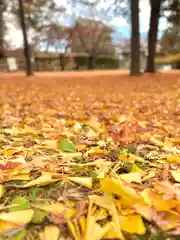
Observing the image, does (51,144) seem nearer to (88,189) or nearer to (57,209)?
(88,189)

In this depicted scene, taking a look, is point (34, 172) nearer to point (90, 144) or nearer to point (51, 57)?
point (90, 144)

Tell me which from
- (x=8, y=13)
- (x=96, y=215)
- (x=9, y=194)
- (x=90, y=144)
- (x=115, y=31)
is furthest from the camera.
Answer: (x=115, y=31)

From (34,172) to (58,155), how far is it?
225mm

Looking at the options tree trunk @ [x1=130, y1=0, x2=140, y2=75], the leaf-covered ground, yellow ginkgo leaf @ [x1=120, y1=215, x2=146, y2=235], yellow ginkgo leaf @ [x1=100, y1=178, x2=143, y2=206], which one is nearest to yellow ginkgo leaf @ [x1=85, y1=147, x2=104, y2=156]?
the leaf-covered ground

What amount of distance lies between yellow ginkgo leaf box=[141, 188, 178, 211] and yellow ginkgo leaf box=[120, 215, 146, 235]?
0.23 feet

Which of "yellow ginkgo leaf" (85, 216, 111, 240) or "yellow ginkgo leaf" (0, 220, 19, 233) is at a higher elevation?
"yellow ginkgo leaf" (0, 220, 19, 233)

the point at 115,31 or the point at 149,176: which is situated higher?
the point at 115,31

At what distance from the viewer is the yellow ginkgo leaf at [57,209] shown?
0.78m

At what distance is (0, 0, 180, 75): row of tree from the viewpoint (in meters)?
9.99

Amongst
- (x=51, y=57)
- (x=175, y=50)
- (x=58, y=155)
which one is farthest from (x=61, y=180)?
(x=175, y=50)

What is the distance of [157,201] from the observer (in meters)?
0.84

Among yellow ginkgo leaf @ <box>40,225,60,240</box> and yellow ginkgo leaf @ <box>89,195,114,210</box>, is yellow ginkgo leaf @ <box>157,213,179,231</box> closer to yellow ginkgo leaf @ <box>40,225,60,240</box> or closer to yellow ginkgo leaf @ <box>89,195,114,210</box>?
yellow ginkgo leaf @ <box>89,195,114,210</box>

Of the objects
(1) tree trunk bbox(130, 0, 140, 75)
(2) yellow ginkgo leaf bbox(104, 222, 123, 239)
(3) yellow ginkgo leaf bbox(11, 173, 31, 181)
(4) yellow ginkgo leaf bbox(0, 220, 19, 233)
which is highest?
(1) tree trunk bbox(130, 0, 140, 75)

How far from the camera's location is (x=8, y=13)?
50.0 ft
